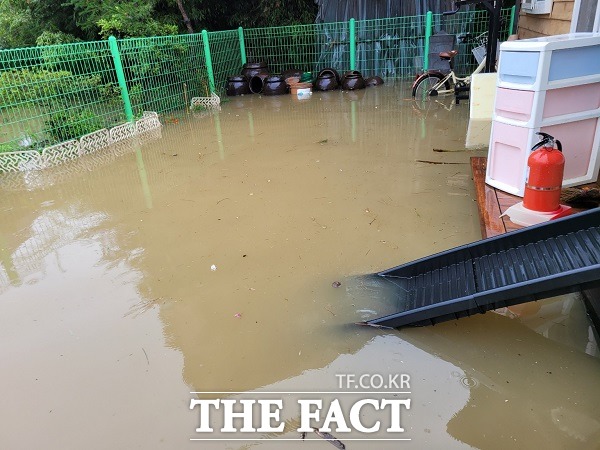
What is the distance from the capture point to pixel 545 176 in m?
2.72

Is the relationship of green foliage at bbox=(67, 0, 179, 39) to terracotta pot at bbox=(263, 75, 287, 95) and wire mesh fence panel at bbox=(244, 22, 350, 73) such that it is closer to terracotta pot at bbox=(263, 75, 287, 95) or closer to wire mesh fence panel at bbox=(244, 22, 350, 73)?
wire mesh fence panel at bbox=(244, 22, 350, 73)

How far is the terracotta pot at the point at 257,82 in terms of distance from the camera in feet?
30.3

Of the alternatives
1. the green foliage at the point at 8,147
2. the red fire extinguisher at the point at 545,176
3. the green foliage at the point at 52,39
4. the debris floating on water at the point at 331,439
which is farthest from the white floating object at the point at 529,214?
the green foliage at the point at 52,39

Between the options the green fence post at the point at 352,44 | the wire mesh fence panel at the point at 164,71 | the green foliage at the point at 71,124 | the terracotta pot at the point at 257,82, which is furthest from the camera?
the green fence post at the point at 352,44

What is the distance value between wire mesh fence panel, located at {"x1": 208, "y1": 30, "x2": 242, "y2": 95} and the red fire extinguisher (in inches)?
294

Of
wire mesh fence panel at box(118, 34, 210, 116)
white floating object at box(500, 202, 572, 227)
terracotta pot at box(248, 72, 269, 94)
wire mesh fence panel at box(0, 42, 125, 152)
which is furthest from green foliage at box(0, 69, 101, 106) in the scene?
white floating object at box(500, 202, 572, 227)

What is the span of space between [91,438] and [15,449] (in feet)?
Result: 0.98

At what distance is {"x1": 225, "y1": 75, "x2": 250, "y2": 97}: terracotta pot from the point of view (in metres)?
9.25

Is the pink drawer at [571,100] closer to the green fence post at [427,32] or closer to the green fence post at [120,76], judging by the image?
the green fence post at [120,76]

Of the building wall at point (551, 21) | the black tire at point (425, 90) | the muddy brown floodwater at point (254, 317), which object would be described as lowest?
the muddy brown floodwater at point (254, 317)

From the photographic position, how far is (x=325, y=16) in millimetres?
10242

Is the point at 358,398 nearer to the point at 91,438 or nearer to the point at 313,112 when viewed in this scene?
the point at 91,438

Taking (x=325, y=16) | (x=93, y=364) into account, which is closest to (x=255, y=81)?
(x=325, y=16)

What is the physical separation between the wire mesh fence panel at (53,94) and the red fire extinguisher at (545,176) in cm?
526
